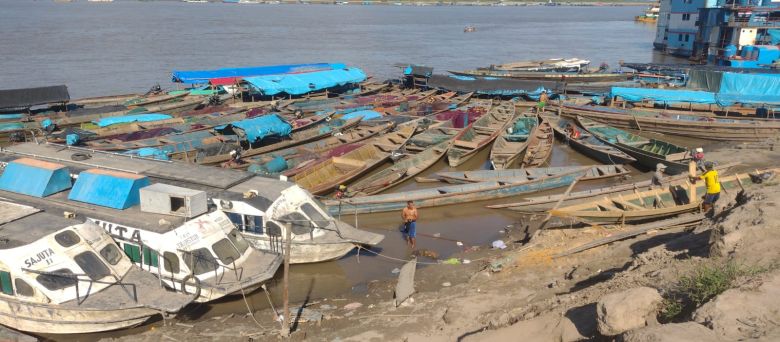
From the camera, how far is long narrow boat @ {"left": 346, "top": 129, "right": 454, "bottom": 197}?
20319 mm

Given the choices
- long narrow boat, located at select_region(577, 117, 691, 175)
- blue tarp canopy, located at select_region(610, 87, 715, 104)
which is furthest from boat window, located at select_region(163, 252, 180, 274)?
blue tarp canopy, located at select_region(610, 87, 715, 104)

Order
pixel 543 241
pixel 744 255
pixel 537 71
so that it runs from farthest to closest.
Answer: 1. pixel 537 71
2. pixel 543 241
3. pixel 744 255

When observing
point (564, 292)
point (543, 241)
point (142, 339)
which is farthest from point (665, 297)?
point (142, 339)

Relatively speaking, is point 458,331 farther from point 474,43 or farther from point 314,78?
point 474,43

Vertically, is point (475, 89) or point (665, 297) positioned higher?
point (665, 297)

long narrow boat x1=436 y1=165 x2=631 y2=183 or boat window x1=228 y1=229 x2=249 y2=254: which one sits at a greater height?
boat window x1=228 y1=229 x2=249 y2=254

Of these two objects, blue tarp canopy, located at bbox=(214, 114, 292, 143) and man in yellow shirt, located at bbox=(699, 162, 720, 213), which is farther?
blue tarp canopy, located at bbox=(214, 114, 292, 143)

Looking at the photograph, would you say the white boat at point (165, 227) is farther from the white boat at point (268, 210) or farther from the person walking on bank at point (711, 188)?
the person walking on bank at point (711, 188)

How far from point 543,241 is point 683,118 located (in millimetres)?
20402

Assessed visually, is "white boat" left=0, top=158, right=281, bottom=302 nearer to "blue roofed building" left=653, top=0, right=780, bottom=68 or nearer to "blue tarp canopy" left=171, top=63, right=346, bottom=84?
"blue tarp canopy" left=171, top=63, right=346, bottom=84

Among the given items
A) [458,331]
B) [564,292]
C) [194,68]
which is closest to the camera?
[458,331]

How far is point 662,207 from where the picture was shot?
A: 53.9 ft

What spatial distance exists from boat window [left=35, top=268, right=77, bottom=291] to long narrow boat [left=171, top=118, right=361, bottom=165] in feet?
37.4

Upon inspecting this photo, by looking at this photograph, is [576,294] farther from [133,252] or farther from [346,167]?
[346,167]
